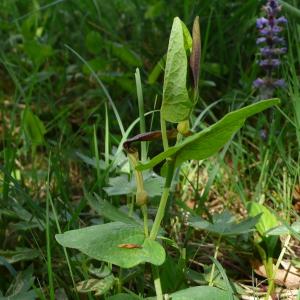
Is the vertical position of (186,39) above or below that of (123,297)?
above

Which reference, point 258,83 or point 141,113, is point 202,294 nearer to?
point 141,113

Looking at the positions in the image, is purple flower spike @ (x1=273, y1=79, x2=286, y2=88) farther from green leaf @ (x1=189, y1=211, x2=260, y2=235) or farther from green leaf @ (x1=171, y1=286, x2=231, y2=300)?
green leaf @ (x1=171, y1=286, x2=231, y2=300)

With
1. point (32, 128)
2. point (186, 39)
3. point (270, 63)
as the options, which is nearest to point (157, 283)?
point (186, 39)

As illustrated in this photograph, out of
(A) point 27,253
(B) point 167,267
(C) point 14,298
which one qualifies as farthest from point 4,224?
(B) point 167,267

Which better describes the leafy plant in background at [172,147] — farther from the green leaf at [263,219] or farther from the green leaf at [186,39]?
the green leaf at [263,219]

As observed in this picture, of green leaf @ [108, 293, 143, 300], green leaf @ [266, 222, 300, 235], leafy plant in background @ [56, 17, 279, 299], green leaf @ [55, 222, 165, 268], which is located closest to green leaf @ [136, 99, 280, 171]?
leafy plant in background @ [56, 17, 279, 299]

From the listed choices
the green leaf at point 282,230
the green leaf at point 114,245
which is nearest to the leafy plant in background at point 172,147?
the green leaf at point 114,245
